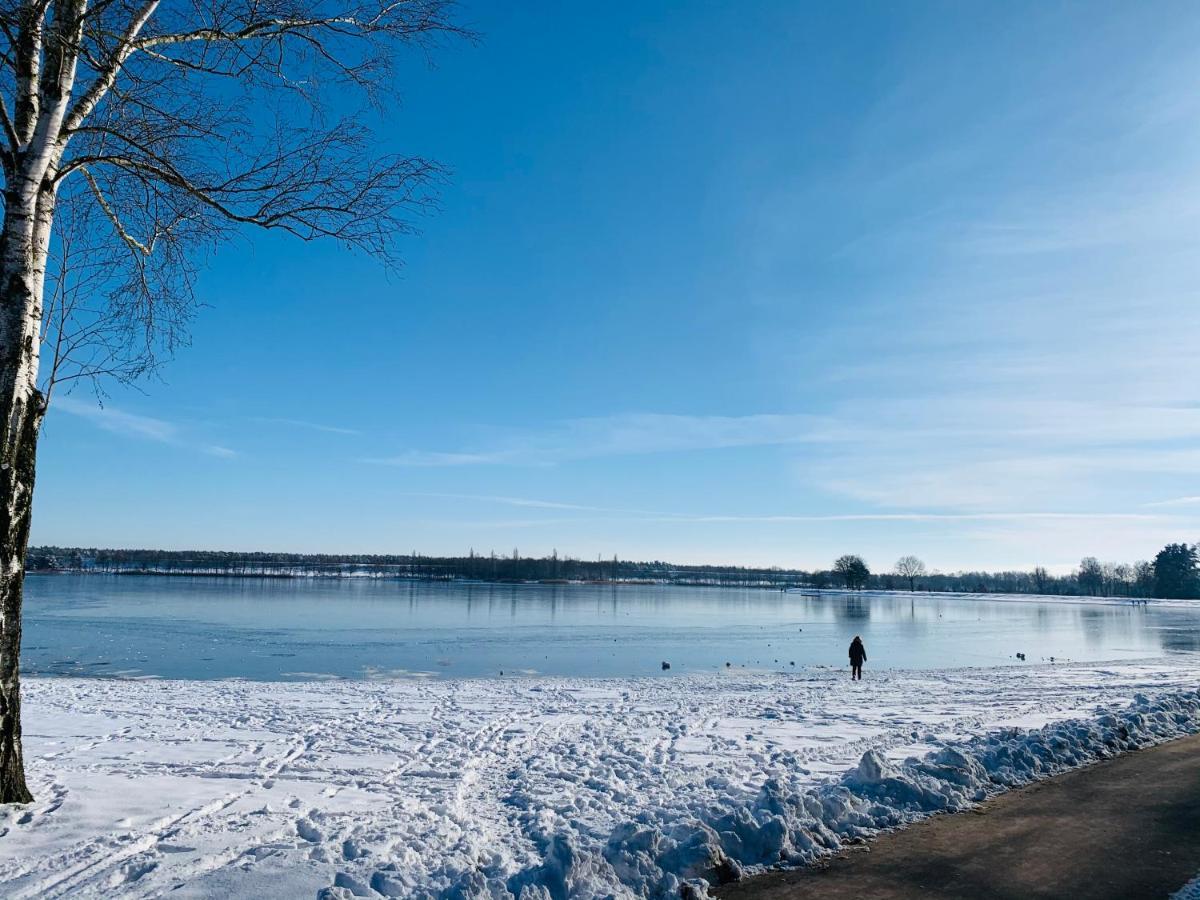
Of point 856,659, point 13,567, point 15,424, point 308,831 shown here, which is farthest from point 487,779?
point 856,659

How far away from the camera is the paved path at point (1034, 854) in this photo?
203 inches

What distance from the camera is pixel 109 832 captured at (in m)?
6.41

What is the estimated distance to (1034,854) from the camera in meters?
5.85

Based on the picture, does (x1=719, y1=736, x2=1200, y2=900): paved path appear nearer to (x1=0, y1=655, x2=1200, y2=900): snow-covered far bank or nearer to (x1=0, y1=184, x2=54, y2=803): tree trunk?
(x1=0, y1=655, x2=1200, y2=900): snow-covered far bank

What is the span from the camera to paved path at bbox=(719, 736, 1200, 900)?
16.9ft

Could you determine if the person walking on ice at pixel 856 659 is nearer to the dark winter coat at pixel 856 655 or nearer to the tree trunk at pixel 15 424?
the dark winter coat at pixel 856 655

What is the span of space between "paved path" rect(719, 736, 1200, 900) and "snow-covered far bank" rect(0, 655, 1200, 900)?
34 centimetres

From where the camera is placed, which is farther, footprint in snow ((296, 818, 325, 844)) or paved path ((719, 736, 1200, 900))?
footprint in snow ((296, 818, 325, 844))

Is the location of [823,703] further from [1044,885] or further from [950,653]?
[950,653]

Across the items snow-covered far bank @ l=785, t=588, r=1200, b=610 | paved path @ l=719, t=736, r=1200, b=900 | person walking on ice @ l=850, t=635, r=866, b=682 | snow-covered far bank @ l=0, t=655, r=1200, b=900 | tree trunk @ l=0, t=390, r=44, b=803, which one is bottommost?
snow-covered far bank @ l=785, t=588, r=1200, b=610

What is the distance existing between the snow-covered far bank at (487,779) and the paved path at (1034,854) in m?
0.34

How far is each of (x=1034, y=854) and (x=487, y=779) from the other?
19.9 ft

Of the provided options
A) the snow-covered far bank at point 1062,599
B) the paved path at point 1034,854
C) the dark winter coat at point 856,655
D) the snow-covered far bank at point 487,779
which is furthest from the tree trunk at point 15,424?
the snow-covered far bank at point 1062,599

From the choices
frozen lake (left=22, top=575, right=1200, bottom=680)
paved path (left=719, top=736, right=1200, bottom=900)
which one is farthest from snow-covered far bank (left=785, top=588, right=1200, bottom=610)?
paved path (left=719, top=736, right=1200, bottom=900)
